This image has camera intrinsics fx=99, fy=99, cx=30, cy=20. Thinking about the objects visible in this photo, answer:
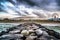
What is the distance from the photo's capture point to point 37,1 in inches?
71.2

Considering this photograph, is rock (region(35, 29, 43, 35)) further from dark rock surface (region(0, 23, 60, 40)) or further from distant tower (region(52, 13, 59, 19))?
distant tower (region(52, 13, 59, 19))

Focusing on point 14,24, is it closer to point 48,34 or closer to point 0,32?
point 0,32

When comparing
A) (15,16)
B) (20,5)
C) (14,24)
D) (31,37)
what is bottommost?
(31,37)

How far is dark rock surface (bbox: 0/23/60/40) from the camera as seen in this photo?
5.68 ft

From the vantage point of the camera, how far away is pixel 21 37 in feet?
5.66

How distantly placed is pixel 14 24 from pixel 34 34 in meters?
0.41

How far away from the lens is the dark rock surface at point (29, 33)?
1731mm

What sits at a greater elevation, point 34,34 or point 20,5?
point 20,5

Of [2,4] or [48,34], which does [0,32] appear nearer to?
[2,4]

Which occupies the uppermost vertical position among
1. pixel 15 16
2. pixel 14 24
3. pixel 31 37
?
pixel 15 16

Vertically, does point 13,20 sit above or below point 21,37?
above

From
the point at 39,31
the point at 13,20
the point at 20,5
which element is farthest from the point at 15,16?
the point at 39,31

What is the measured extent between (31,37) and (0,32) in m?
0.56

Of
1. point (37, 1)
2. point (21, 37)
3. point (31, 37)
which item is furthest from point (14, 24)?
point (37, 1)
